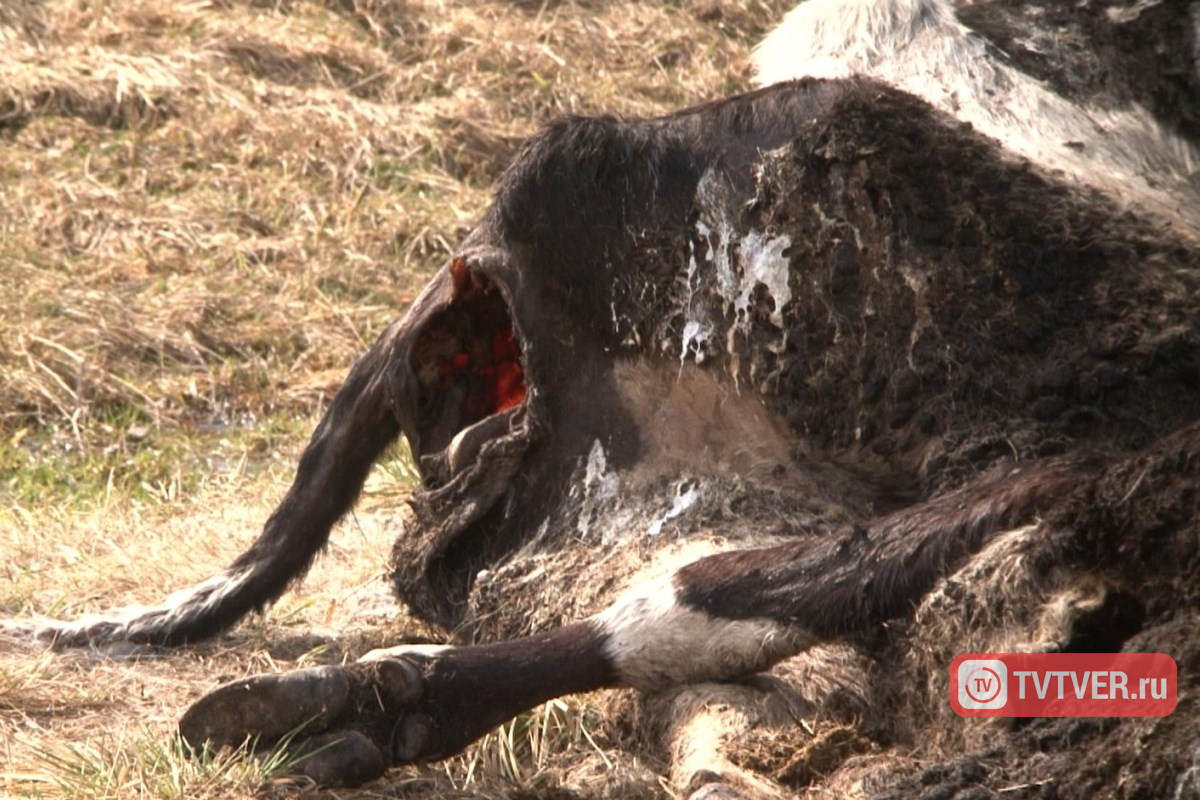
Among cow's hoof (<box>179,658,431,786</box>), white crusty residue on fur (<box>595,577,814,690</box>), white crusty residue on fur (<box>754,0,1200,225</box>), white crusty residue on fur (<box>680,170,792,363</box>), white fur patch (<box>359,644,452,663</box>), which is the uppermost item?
white crusty residue on fur (<box>754,0,1200,225</box>)

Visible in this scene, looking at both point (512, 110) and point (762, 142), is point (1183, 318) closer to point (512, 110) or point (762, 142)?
point (762, 142)

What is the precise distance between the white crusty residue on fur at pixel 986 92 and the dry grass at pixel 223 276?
152 cm

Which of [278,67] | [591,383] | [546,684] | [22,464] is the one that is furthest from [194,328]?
[546,684]

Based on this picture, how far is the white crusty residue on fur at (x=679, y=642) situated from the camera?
2936 millimetres

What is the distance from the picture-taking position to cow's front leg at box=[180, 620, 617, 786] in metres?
2.76

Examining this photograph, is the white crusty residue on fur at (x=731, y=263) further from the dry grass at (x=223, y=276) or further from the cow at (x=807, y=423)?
the dry grass at (x=223, y=276)

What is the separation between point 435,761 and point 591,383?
0.98m

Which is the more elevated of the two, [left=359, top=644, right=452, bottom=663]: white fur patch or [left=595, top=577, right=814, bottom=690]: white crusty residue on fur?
[left=595, top=577, right=814, bottom=690]: white crusty residue on fur

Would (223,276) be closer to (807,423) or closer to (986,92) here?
(986,92)

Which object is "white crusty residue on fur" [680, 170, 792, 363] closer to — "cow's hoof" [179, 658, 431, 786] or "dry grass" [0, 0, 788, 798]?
"dry grass" [0, 0, 788, 798]

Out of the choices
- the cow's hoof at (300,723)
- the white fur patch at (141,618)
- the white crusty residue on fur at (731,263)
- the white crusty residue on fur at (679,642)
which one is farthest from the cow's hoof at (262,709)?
the white crusty residue on fur at (731,263)

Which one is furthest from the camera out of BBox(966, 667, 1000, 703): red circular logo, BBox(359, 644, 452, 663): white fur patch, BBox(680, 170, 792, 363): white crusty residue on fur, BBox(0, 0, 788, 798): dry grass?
BBox(680, 170, 792, 363): white crusty residue on fur

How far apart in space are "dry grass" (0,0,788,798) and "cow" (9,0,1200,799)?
18 centimetres

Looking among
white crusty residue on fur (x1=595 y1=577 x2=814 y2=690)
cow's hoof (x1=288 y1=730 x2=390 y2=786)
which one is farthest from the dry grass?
white crusty residue on fur (x1=595 y1=577 x2=814 y2=690)
